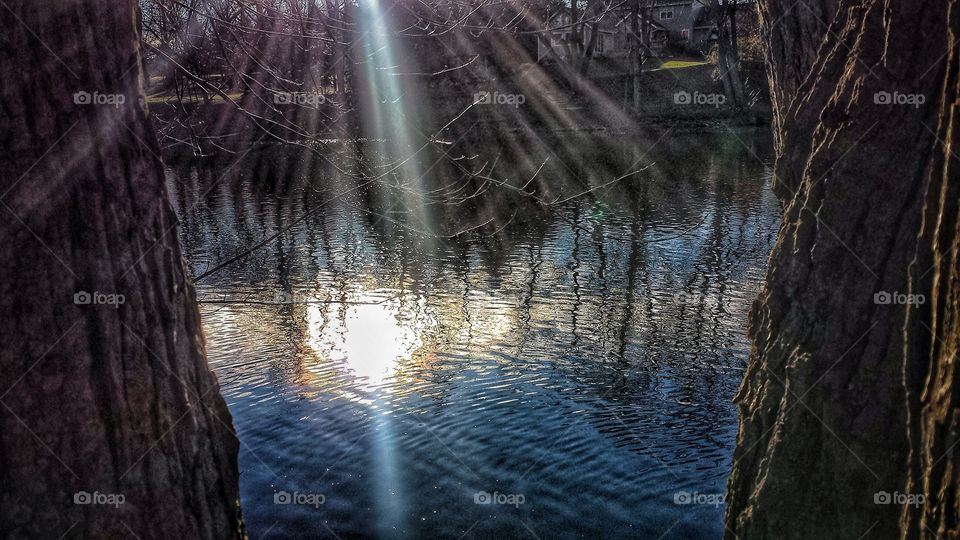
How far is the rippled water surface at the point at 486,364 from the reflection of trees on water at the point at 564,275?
0.18 feet

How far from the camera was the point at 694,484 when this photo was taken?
306 inches

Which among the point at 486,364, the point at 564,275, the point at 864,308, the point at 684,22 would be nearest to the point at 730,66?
the point at 564,275

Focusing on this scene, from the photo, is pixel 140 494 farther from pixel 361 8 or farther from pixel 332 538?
pixel 361 8

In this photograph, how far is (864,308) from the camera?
122 inches

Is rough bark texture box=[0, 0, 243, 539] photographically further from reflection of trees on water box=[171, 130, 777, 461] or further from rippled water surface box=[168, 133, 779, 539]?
reflection of trees on water box=[171, 130, 777, 461]

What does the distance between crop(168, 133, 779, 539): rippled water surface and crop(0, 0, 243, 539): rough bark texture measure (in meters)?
1.91

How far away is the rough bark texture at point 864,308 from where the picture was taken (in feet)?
9.29

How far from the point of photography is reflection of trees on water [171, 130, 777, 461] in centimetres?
1029

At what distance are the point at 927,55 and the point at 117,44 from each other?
3129mm

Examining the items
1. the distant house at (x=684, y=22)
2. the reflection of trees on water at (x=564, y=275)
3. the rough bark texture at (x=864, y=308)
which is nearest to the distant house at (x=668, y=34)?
the distant house at (x=684, y=22)

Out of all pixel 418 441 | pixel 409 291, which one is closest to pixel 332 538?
pixel 418 441

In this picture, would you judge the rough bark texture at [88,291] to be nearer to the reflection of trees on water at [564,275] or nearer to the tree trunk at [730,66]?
the reflection of trees on water at [564,275]

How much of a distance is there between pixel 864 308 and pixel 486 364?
7.79 meters

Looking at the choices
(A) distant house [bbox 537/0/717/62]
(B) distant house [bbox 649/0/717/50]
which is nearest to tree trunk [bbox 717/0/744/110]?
(A) distant house [bbox 537/0/717/62]
